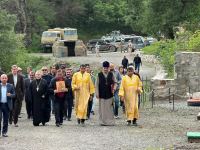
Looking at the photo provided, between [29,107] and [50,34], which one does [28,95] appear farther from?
[50,34]

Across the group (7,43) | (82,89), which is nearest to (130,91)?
(82,89)

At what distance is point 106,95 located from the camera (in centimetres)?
2123

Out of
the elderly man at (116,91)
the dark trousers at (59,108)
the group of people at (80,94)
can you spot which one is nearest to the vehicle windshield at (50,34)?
the elderly man at (116,91)

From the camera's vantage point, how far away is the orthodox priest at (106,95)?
21078 millimetres

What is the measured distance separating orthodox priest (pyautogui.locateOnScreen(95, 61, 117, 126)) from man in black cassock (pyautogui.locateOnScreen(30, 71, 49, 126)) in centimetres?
153

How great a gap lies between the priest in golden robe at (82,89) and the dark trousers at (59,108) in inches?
19.0

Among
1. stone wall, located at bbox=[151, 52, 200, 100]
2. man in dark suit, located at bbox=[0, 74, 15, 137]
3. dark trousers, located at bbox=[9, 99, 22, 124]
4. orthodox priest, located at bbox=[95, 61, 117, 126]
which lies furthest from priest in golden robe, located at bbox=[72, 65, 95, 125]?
stone wall, located at bbox=[151, 52, 200, 100]

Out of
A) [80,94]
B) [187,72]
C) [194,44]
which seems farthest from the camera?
[194,44]

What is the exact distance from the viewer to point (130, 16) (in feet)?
275

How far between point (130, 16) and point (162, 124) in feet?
208

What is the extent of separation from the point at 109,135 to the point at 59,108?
3131 mm

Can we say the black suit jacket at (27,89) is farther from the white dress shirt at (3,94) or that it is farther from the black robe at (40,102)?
the white dress shirt at (3,94)

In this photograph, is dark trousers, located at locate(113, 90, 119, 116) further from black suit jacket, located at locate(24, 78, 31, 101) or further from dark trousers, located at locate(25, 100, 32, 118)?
black suit jacket, located at locate(24, 78, 31, 101)

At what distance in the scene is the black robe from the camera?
21.1 metres
